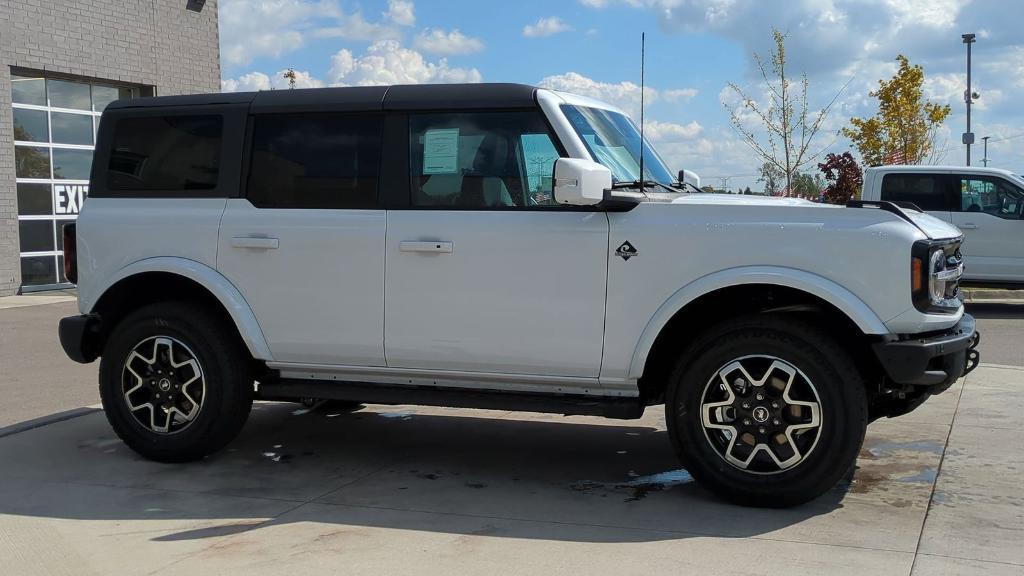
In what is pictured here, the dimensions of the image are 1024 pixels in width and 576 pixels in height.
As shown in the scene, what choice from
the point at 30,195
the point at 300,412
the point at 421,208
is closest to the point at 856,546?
the point at 421,208

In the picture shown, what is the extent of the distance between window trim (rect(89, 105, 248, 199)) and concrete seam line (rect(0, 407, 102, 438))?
1.81 meters

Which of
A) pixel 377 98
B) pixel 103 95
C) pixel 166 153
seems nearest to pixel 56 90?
pixel 103 95

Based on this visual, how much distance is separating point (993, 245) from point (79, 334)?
40.4ft

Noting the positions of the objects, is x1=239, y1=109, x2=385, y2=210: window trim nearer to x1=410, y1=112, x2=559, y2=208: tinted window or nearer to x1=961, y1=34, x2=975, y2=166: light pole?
x1=410, y1=112, x2=559, y2=208: tinted window

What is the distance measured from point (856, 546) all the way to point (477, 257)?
2250 mm

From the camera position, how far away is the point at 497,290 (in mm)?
5273

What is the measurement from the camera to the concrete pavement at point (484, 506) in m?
4.28

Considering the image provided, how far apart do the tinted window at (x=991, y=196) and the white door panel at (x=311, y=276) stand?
11.3 m

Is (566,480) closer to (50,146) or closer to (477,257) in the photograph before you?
(477,257)

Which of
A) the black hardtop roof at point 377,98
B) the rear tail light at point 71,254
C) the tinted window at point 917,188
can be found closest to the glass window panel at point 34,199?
the rear tail light at point 71,254

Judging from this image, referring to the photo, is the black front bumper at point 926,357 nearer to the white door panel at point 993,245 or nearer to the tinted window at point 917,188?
the tinted window at point 917,188

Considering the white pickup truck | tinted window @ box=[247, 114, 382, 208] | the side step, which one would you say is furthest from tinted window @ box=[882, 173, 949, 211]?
tinted window @ box=[247, 114, 382, 208]

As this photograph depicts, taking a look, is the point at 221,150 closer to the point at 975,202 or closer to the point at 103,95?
the point at 975,202

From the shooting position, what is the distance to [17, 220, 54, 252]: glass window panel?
17391 millimetres
